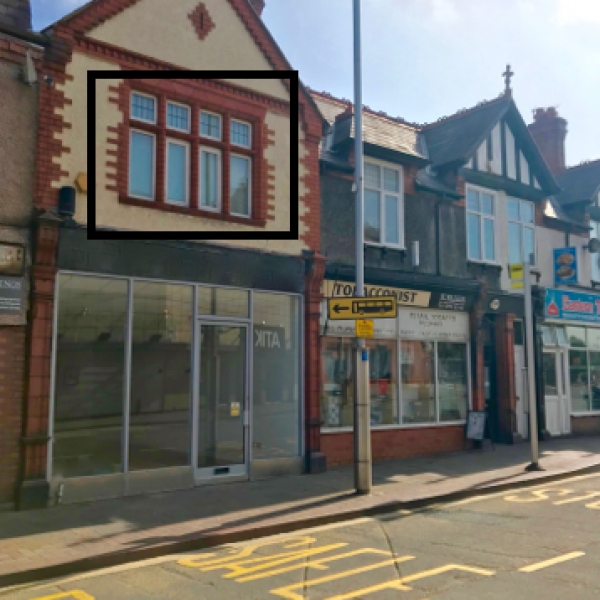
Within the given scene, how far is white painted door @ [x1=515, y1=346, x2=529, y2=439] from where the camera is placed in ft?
59.1

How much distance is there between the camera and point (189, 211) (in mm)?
11719

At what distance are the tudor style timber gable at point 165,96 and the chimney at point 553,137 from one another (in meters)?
13.2

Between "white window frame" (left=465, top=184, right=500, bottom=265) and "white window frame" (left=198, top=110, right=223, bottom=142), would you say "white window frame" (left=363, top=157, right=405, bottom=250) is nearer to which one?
"white window frame" (left=465, top=184, right=500, bottom=265)

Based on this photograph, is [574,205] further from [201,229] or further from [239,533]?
[239,533]

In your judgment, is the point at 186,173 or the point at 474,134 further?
the point at 474,134

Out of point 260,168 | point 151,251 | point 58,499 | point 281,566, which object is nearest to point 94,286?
point 151,251

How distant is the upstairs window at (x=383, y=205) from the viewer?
15164mm

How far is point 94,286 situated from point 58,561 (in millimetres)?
4652

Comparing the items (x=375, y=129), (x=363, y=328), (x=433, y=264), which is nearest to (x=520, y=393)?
(x=433, y=264)

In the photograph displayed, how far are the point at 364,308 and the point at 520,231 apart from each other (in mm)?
9849

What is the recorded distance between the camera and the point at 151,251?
1113 cm

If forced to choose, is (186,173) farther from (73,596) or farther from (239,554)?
(73,596)

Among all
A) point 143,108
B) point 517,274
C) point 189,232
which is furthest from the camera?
point 517,274

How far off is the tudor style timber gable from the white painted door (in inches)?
309
